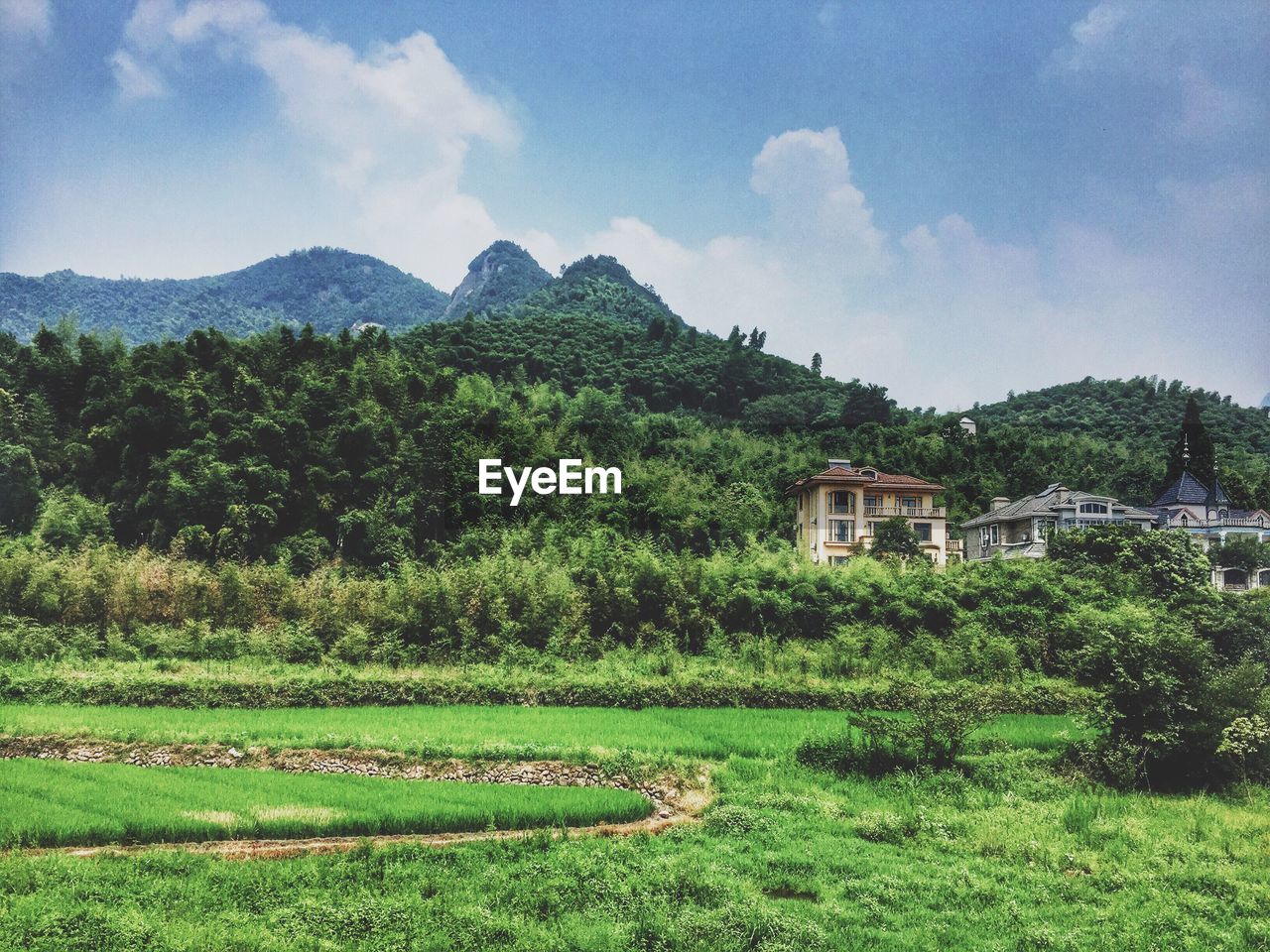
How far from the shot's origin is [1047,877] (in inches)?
242

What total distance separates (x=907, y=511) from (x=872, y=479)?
94 centimetres

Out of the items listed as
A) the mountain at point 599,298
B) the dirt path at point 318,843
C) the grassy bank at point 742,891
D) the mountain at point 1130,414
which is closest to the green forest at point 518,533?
the mountain at point 1130,414

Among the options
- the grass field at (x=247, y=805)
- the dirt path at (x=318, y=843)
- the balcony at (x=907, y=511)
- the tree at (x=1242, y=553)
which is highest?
the balcony at (x=907, y=511)

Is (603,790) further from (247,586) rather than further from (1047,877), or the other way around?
(247,586)

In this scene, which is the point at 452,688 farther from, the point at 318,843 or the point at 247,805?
the point at 318,843

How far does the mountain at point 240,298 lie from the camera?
2258 cm

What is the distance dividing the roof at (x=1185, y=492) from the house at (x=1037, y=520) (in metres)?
0.36

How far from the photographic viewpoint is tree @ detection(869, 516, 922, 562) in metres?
16.4

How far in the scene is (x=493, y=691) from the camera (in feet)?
41.6

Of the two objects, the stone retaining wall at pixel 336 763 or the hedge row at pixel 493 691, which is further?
the hedge row at pixel 493 691

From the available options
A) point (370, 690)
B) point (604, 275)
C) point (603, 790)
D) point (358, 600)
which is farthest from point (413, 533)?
point (604, 275)

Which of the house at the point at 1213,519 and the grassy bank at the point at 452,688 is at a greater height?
the house at the point at 1213,519

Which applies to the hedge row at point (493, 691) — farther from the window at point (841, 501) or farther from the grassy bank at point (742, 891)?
the grassy bank at point (742, 891)

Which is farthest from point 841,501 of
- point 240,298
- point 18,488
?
point 240,298
